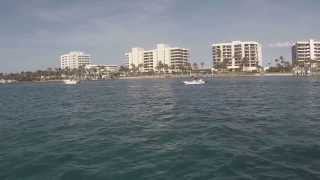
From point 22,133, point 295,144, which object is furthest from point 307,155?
point 22,133

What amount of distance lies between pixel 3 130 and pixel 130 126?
1097 centimetres

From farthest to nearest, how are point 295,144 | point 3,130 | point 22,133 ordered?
point 3,130, point 22,133, point 295,144

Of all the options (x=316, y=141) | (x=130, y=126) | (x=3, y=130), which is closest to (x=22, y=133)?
(x=3, y=130)

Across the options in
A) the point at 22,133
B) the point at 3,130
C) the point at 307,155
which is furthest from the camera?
the point at 3,130

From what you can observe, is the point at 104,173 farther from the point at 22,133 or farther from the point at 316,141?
the point at 22,133

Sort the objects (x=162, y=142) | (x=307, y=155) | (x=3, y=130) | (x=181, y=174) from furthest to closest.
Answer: (x=3, y=130)
(x=162, y=142)
(x=307, y=155)
(x=181, y=174)

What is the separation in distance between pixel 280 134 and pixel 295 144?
4263mm

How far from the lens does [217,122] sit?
128ft

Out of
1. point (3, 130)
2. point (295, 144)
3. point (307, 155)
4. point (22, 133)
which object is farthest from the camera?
point (3, 130)

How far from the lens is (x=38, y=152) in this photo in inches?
1003

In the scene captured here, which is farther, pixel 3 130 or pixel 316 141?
pixel 3 130

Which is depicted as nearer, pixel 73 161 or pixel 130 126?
pixel 73 161

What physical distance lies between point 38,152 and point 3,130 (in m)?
13.4

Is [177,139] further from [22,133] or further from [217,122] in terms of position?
[22,133]
